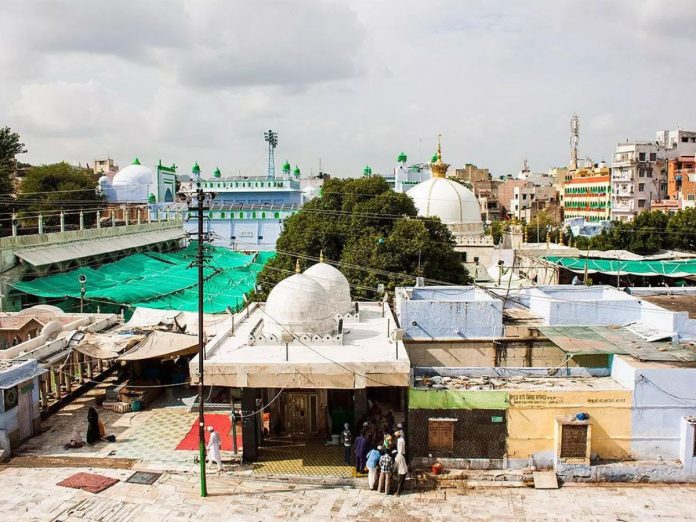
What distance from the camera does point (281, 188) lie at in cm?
6203

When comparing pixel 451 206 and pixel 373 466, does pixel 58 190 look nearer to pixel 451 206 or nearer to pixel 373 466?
pixel 451 206

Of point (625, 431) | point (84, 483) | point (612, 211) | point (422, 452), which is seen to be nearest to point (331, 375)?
point (422, 452)

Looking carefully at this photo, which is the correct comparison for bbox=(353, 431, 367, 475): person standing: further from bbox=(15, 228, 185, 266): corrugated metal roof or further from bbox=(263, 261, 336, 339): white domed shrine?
bbox=(15, 228, 185, 266): corrugated metal roof

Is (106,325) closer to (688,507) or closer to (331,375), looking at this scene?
(331,375)

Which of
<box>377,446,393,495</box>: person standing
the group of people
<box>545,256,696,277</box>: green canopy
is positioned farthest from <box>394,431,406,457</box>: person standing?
<box>545,256,696,277</box>: green canopy

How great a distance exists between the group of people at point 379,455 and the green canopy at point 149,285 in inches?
393

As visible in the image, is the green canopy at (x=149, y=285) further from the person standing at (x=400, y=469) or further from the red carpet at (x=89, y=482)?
the person standing at (x=400, y=469)

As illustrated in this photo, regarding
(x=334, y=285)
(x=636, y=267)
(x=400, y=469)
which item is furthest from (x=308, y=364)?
(x=636, y=267)

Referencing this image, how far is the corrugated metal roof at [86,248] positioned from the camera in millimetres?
29062

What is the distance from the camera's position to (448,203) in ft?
137

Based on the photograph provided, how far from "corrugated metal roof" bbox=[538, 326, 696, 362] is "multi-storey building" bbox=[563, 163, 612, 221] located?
5425cm

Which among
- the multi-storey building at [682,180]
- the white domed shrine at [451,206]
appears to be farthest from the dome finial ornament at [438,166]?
the multi-storey building at [682,180]

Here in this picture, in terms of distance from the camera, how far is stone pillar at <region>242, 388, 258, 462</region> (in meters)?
14.6

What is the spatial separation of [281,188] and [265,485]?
164 ft
